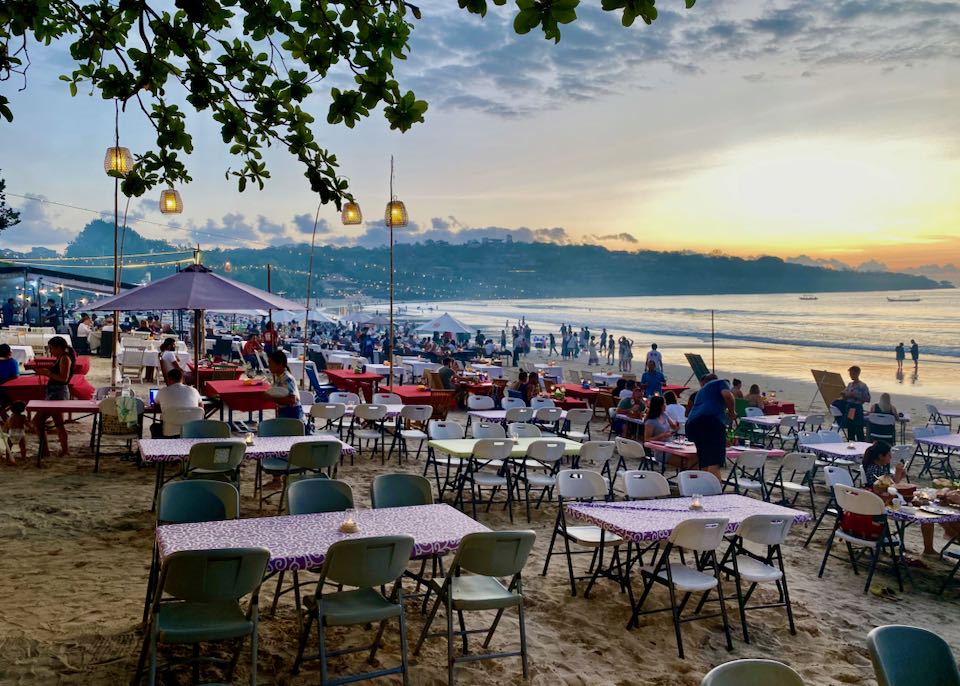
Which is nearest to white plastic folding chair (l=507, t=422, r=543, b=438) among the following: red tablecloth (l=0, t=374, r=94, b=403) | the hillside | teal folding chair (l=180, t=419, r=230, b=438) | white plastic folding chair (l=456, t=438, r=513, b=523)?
white plastic folding chair (l=456, t=438, r=513, b=523)

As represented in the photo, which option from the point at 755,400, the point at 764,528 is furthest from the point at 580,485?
the point at 755,400

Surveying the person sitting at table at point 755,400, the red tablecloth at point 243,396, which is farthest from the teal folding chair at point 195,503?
the person sitting at table at point 755,400

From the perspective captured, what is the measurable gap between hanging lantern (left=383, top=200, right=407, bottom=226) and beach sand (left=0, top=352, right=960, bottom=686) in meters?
5.39

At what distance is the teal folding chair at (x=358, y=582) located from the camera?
3.80 meters

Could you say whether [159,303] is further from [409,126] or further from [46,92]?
[409,126]

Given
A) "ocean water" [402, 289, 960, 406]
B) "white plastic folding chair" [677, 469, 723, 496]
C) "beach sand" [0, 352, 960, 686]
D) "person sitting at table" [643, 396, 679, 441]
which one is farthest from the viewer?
"ocean water" [402, 289, 960, 406]

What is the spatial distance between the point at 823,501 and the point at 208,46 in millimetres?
9120

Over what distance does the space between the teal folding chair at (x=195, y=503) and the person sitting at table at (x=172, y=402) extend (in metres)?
3.79

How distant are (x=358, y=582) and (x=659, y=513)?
2.54m

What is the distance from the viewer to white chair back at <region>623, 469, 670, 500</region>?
20.9 feet

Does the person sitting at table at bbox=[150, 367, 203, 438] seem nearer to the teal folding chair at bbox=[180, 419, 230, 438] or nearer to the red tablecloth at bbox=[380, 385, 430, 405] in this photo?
the teal folding chair at bbox=[180, 419, 230, 438]

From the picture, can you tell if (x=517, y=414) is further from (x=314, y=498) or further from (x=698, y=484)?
(x=314, y=498)

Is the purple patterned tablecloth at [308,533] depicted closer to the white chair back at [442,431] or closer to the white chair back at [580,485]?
the white chair back at [580,485]

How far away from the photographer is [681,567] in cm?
541
